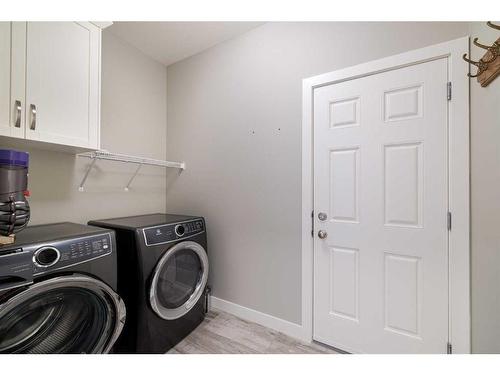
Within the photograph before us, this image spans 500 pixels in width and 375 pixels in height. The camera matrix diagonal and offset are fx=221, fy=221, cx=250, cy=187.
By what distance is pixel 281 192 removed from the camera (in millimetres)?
1791

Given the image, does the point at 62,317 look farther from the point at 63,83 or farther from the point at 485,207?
the point at 485,207

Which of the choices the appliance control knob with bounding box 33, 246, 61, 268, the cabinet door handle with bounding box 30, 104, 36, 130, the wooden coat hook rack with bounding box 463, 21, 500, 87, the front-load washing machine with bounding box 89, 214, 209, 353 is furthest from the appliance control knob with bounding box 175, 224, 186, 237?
the wooden coat hook rack with bounding box 463, 21, 500, 87

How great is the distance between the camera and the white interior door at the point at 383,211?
130 centimetres

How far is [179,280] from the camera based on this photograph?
1.70 meters

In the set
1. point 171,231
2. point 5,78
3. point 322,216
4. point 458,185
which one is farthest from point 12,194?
point 458,185

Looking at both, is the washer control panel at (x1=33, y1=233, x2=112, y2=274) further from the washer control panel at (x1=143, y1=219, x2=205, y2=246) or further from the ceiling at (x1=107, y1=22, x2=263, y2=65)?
the ceiling at (x1=107, y1=22, x2=263, y2=65)

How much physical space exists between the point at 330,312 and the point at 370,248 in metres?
0.57

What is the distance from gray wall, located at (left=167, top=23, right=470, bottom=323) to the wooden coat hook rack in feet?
1.29

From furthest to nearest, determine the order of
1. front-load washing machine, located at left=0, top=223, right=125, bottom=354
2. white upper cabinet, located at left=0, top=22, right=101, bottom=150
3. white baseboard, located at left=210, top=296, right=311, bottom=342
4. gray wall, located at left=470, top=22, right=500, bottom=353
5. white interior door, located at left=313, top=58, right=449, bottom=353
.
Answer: white baseboard, located at left=210, top=296, right=311, bottom=342 → white interior door, located at left=313, top=58, right=449, bottom=353 → white upper cabinet, located at left=0, top=22, right=101, bottom=150 → gray wall, located at left=470, top=22, right=500, bottom=353 → front-load washing machine, located at left=0, top=223, right=125, bottom=354

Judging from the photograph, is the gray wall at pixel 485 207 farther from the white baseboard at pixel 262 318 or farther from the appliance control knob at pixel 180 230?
the appliance control knob at pixel 180 230

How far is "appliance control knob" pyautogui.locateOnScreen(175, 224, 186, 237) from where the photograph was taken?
1648 millimetres

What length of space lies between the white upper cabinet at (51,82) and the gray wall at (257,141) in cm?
92
